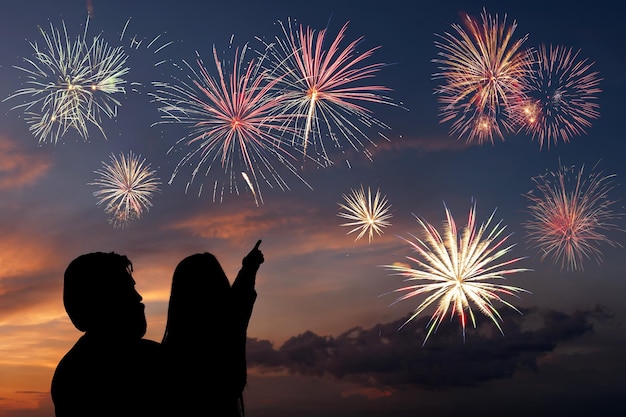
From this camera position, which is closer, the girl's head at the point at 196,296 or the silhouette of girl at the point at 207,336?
the silhouette of girl at the point at 207,336

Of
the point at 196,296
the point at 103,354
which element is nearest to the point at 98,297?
the point at 103,354

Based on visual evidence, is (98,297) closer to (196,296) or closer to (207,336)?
(196,296)

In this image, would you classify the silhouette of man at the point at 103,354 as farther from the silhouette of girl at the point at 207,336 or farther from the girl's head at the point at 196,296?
the girl's head at the point at 196,296

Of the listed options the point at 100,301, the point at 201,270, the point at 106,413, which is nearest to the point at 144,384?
the point at 106,413

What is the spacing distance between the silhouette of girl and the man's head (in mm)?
838

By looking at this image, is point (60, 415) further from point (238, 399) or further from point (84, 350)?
point (238, 399)

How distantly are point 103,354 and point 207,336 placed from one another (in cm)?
147

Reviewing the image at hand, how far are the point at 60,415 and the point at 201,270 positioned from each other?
2450 millimetres

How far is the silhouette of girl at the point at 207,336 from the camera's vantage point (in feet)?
28.8

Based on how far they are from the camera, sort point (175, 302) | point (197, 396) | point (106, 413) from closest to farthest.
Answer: point (106, 413) < point (197, 396) < point (175, 302)

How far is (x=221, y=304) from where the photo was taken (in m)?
9.31

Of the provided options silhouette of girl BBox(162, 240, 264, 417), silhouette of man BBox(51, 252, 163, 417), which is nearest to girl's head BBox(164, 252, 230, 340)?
silhouette of girl BBox(162, 240, 264, 417)

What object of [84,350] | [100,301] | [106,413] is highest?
[100,301]

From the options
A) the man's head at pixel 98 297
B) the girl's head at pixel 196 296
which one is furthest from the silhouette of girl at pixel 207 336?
the man's head at pixel 98 297
